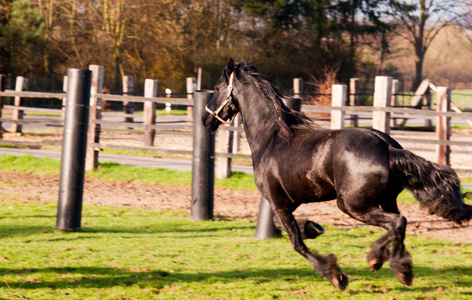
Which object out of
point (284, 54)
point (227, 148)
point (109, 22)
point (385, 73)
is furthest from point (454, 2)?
point (227, 148)

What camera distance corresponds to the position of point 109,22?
110ft

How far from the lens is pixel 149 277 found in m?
5.39

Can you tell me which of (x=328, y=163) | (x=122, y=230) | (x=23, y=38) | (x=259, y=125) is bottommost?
(x=122, y=230)

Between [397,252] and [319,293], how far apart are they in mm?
947

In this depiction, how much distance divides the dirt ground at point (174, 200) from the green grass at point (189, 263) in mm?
803

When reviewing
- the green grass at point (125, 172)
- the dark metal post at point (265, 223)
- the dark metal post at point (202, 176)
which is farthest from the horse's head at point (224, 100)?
the green grass at point (125, 172)

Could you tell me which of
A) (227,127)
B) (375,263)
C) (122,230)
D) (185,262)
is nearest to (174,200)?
(227,127)

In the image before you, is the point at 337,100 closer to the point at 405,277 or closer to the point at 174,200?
the point at 174,200

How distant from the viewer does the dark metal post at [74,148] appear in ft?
23.9

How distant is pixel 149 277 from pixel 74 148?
2.64m

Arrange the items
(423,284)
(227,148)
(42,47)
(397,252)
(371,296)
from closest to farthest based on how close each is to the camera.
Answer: (397,252) → (371,296) → (423,284) → (227,148) → (42,47)

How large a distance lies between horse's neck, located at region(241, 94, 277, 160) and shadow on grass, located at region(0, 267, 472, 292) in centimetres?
122

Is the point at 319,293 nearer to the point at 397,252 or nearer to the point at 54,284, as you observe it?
the point at 397,252

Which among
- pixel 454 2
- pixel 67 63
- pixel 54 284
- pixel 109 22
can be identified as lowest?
pixel 54 284
